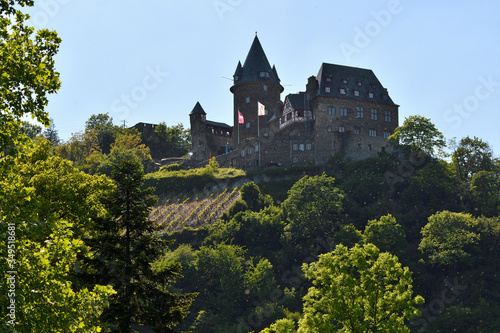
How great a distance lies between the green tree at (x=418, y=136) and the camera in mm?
76938

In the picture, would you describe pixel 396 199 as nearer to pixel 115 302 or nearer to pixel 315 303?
pixel 315 303

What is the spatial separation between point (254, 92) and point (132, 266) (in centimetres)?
Answer: 7492

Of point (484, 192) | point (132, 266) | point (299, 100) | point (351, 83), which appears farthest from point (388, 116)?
point (132, 266)

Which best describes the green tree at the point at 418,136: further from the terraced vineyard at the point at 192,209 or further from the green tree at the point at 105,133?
the green tree at the point at 105,133

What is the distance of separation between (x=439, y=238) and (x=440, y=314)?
10366mm

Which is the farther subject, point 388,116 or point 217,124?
point 217,124

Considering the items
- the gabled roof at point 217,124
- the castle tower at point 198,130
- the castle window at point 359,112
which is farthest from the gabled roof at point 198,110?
the castle window at point 359,112

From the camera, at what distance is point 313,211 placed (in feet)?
219

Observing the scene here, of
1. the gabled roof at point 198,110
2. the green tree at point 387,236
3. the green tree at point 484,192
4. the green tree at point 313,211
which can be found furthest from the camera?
the gabled roof at point 198,110

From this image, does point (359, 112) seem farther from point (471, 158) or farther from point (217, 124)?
point (217, 124)

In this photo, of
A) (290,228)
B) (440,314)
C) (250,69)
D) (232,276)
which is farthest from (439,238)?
(250,69)

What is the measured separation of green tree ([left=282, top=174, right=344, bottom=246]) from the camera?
6638 centimetres

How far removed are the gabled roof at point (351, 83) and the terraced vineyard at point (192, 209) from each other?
1940cm

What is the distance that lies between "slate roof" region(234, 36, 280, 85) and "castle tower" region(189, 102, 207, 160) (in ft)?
25.9
